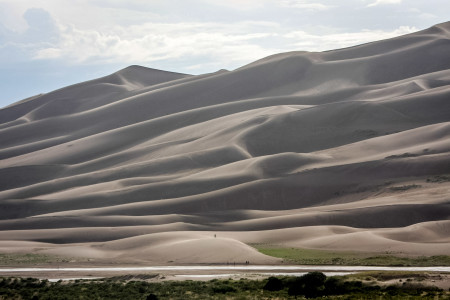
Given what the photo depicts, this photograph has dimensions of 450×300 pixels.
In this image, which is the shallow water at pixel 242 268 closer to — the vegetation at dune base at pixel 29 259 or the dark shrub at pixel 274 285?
the vegetation at dune base at pixel 29 259

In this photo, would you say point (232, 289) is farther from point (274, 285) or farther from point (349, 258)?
point (349, 258)

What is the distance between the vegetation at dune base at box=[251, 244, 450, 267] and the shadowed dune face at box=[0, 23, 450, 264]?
1.88 m

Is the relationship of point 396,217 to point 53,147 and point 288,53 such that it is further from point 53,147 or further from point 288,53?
point 288,53

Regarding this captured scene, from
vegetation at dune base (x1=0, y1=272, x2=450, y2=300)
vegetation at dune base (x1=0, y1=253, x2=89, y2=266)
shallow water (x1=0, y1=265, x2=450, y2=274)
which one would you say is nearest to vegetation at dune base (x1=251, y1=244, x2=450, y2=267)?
shallow water (x1=0, y1=265, x2=450, y2=274)

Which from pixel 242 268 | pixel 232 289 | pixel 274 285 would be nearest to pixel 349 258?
pixel 242 268

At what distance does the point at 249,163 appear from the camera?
8519 centimetres

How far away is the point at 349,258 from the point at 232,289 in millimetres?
12551

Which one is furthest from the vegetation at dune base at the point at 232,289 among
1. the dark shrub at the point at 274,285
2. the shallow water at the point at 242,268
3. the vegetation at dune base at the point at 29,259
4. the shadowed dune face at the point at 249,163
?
the vegetation at dune base at the point at 29,259

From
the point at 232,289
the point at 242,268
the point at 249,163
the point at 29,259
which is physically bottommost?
the point at 232,289

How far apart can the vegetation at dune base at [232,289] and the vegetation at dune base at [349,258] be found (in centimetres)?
773

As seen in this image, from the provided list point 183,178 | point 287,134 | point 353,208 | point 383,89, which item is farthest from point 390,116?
point 353,208

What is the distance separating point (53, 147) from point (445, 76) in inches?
2763

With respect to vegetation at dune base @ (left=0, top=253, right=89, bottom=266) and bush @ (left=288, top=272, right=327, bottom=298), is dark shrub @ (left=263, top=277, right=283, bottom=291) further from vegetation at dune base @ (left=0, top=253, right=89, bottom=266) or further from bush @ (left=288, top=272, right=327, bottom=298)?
vegetation at dune base @ (left=0, top=253, right=89, bottom=266)

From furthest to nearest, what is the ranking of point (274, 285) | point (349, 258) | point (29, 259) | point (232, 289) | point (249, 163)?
point (249, 163) < point (29, 259) < point (349, 258) < point (232, 289) < point (274, 285)
